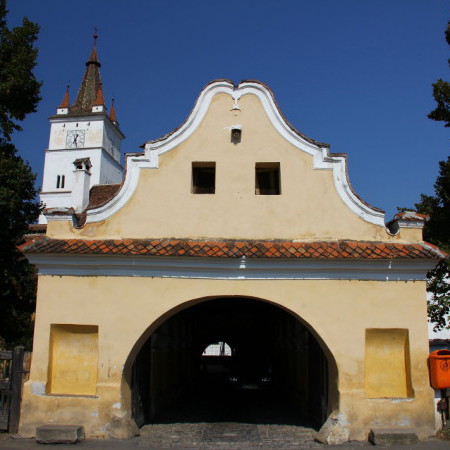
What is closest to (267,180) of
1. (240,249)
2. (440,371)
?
(240,249)

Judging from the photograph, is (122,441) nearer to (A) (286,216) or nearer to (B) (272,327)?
(A) (286,216)

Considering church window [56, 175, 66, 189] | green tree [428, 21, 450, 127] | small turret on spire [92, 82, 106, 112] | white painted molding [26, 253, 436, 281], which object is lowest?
white painted molding [26, 253, 436, 281]

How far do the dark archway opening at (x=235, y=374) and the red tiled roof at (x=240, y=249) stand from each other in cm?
256

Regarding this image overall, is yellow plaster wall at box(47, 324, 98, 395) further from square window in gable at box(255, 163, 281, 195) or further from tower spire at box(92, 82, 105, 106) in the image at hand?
tower spire at box(92, 82, 105, 106)

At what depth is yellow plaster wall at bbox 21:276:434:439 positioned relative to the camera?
372 inches

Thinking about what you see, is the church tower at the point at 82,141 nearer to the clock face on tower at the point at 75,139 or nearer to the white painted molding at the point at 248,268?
the clock face on tower at the point at 75,139

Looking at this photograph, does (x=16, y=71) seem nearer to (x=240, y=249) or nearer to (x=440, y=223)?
(x=240, y=249)

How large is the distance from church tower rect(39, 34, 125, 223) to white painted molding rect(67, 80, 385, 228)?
55.0m

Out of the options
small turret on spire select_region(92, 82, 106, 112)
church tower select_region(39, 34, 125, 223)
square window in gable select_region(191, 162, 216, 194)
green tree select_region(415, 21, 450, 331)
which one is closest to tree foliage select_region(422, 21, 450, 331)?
green tree select_region(415, 21, 450, 331)

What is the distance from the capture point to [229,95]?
1096 cm

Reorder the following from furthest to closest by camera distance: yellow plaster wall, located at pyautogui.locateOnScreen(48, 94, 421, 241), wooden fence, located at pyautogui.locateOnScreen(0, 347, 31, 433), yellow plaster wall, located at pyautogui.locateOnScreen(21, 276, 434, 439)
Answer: yellow plaster wall, located at pyautogui.locateOnScreen(48, 94, 421, 241), wooden fence, located at pyautogui.locateOnScreen(0, 347, 31, 433), yellow plaster wall, located at pyautogui.locateOnScreen(21, 276, 434, 439)

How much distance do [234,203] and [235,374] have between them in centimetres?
1864

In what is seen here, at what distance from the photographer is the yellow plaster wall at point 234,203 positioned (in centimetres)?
1022

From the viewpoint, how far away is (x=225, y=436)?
10086mm
